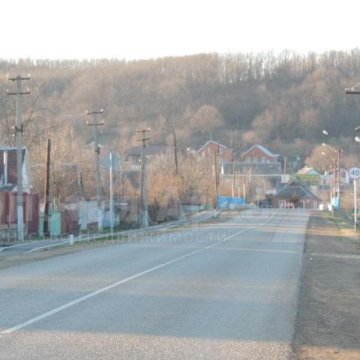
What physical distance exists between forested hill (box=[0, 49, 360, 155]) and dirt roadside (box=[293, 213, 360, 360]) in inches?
3434

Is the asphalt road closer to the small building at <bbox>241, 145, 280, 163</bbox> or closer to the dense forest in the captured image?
the dense forest

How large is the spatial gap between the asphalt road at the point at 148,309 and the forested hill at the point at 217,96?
88.7 m

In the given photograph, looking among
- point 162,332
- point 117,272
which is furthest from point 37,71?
point 162,332

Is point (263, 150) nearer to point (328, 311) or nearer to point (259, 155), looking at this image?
point (259, 155)

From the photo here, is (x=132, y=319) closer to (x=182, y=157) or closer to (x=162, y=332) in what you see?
(x=162, y=332)

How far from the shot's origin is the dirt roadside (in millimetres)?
8758

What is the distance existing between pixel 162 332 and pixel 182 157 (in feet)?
257

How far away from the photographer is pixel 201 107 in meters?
136

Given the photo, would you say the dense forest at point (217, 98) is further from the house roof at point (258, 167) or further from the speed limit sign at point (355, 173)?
the speed limit sign at point (355, 173)

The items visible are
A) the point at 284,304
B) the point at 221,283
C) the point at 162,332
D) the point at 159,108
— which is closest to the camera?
the point at 162,332

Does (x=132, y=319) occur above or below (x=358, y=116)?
below

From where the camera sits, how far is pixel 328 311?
1180cm

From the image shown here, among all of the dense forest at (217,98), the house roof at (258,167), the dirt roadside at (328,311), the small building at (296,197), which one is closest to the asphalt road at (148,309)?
the dirt roadside at (328,311)

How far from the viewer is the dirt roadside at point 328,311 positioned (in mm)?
8758
